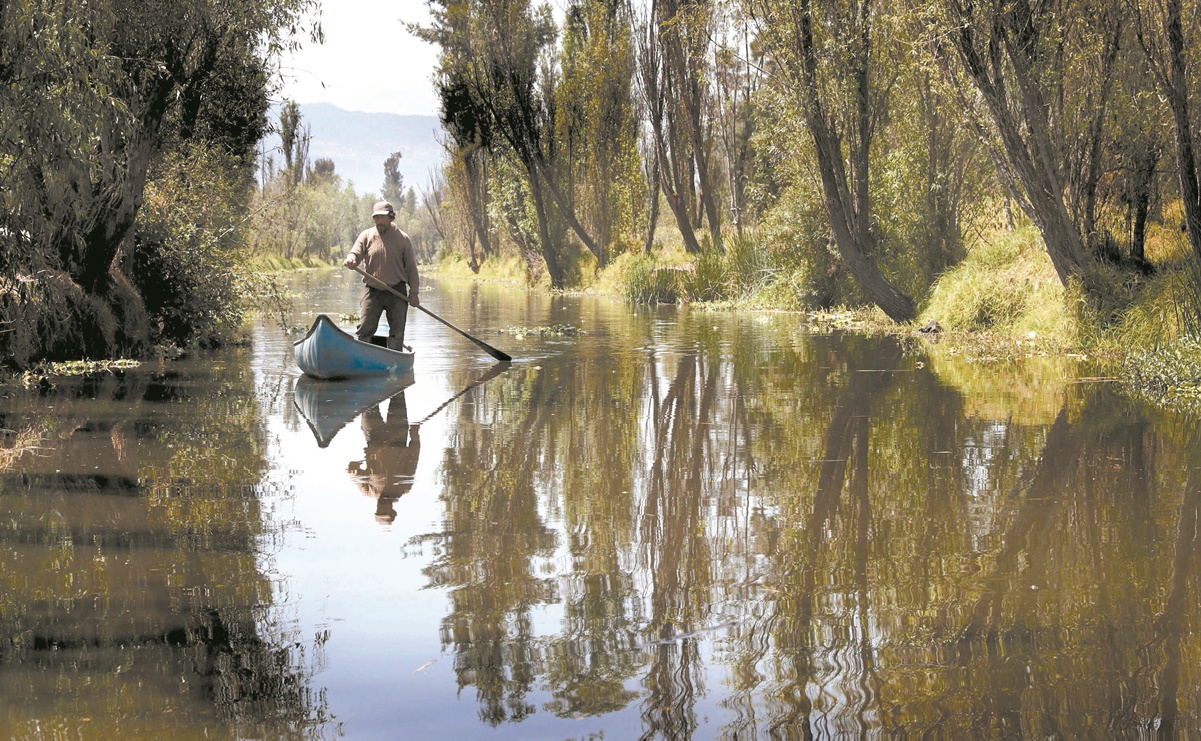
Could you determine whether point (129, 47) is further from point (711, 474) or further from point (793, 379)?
point (711, 474)

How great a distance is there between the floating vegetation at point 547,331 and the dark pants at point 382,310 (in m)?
6.42

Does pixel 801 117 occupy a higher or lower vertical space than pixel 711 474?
higher

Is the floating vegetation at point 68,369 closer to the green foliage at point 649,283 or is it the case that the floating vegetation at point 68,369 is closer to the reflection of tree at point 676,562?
the reflection of tree at point 676,562

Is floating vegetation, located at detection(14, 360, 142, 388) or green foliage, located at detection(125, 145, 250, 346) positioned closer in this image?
floating vegetation, located at detection(14, 360, 142, 388)

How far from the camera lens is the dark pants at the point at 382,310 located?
52.5 feet

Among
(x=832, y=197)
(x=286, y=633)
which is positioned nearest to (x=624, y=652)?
(x=286, y=633)

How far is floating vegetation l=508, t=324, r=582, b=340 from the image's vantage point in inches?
898

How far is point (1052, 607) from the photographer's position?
5.18 m

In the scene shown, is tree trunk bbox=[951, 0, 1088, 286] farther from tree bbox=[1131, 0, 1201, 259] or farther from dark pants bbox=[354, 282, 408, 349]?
dark pants bbox=[354, 282, 408, 349]

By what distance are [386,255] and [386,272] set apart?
0.22 meters

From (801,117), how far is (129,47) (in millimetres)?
12871

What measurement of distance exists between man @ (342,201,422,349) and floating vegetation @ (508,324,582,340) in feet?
21.1

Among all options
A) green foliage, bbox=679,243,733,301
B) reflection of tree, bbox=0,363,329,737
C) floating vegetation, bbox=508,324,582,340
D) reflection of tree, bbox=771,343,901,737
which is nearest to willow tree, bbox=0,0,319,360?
reflection of tree, bbox=0,363,329,737

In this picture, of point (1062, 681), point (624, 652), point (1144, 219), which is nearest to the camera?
point (1062, 681)
